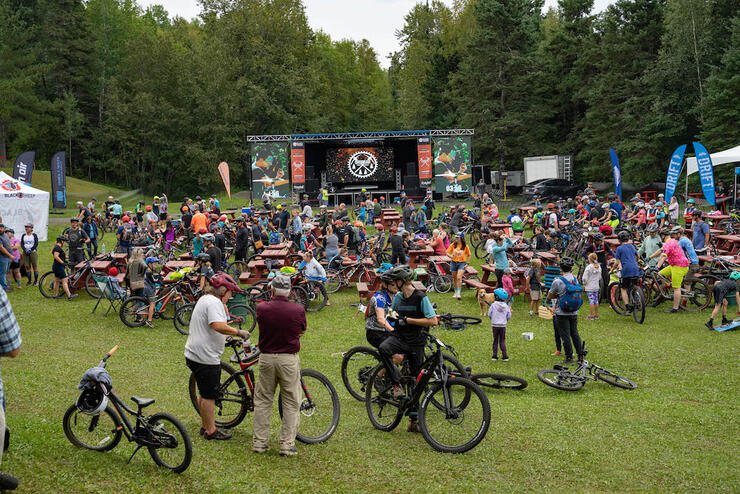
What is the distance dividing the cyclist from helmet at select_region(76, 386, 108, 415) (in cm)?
264

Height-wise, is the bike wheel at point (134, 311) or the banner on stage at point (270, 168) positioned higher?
the banner on stage at point (270, 168)

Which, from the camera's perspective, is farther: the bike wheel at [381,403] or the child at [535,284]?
the child at [535,284]

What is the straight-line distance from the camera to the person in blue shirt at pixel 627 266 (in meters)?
12.9

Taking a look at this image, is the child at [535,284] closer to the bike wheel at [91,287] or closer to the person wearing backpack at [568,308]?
the person wearing backpack at [568,308]

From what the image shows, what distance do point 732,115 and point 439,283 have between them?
26.2 metres

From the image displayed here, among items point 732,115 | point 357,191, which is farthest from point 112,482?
point 732,115

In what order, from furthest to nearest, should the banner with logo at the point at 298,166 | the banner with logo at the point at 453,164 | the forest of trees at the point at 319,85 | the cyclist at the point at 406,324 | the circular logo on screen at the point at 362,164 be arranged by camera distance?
1. the forest of trees at the point at 319,85
2. the circular logo on screen at the point at 362,164
3. the banner with logo at the point at 453,164
4. the banner with logo at the point at 298,166
5. the cyclist at the point at 406,324

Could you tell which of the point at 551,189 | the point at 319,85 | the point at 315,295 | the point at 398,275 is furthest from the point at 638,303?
the point at 319,85

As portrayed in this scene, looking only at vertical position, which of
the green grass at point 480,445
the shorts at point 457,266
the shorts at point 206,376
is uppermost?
the shorts at point 457,266

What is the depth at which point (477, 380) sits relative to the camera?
8516 millimetres

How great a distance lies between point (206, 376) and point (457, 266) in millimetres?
10245

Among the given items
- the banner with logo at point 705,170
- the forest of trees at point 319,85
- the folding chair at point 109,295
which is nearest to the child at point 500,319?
the folding chair at point 109,295

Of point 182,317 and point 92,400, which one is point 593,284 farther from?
point 92,400

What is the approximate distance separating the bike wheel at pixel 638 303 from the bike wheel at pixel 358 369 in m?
7.22
